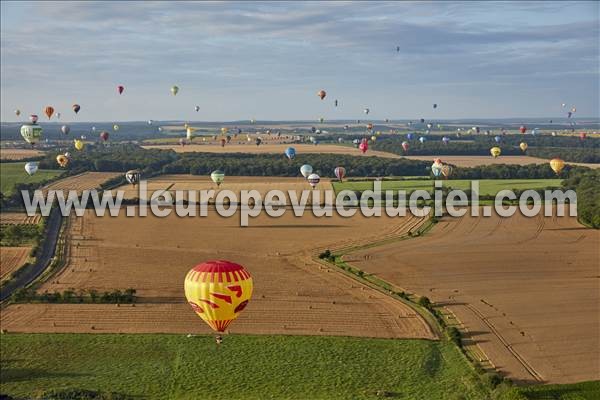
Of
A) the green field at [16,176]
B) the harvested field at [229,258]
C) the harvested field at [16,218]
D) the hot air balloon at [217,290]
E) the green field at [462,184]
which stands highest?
the green field at [16,176]

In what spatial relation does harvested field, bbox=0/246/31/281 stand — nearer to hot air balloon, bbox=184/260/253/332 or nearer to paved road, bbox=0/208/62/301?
paved road, bbox=0/208/62/301

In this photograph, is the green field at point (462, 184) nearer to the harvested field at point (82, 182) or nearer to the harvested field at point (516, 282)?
the harvested field at point (516, 282)

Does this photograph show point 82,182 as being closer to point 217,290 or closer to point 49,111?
point 49,111

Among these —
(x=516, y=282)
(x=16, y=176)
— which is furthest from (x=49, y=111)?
(x=516, y=282)

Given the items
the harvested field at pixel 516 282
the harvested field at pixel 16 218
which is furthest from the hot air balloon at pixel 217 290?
the harvested field at pixel 16 218

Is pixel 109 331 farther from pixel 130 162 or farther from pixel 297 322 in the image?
pixel 130 162

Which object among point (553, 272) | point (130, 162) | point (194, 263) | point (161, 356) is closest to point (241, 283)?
point (161, 356)
